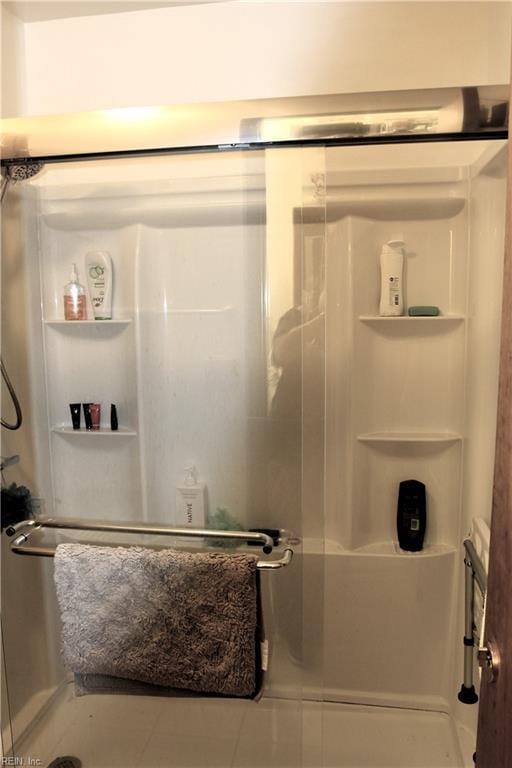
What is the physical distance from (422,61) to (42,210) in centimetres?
123

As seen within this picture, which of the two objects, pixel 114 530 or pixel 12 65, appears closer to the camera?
pixel 114 530

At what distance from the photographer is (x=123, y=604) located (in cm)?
121

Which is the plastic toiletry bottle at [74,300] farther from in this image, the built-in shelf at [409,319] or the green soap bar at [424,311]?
the green soap bar at [424,311]

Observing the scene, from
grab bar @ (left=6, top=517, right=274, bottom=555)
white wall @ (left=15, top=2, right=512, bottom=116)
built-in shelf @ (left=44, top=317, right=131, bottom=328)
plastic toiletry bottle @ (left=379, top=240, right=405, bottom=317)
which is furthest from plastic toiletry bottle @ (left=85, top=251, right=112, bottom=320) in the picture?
plastic toiletry bottle @ (left=379, top=240, right=405, bottom=317)

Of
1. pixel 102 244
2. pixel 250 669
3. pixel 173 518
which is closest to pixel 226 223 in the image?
pixel 102 244

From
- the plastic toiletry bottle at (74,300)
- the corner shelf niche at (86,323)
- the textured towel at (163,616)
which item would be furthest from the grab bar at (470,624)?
the plastic toiletry bottle at (74,300)

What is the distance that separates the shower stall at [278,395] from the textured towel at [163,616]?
104 mm

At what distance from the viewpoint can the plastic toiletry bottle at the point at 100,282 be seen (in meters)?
1.59

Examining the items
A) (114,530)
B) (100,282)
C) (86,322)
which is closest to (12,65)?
(100,282)

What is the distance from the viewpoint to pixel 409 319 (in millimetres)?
1664

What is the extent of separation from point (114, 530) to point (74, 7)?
1.59 metres

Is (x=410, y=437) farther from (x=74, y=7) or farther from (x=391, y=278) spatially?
(x=74, y=7)

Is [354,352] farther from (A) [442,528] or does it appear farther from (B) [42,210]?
(B) [42,210]

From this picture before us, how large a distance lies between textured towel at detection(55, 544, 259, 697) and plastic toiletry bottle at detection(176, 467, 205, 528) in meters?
0.29
